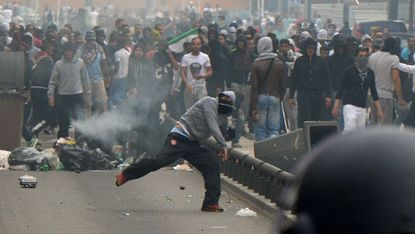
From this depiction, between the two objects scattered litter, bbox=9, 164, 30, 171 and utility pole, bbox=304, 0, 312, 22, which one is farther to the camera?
utility pole, bbox=304, 0, 312, 22

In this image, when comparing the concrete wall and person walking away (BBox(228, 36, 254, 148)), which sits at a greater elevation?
person walking away (BBox(228, 36, 254, 148))

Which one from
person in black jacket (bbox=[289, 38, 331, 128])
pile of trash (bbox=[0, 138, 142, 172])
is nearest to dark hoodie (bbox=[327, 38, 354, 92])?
person in black jacket (bbox=[289, 38, 331, 128])

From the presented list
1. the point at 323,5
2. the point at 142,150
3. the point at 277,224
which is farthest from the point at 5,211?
the point at 323,5

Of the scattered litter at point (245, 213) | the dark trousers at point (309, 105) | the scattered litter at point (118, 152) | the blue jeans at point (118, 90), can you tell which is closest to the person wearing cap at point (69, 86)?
the blue jeans at point (118, 90)

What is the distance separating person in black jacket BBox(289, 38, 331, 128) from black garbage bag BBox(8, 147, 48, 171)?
424 centimetres

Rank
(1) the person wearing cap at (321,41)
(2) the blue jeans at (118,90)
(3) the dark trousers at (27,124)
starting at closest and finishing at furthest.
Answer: (3) the dark trousers at (27,124) → (2) the blue jeans at (118,90) → (1) the person wearing cap at (321,41)

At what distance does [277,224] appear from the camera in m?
2.03

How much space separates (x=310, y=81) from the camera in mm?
19219

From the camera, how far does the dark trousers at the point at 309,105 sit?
1934 centimetres

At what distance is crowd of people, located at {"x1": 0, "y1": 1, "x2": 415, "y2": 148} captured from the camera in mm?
17484

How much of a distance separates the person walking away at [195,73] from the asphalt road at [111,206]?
354 cm

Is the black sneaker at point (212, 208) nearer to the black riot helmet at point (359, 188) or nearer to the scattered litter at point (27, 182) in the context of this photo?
the scattered litter at point (27, 182)

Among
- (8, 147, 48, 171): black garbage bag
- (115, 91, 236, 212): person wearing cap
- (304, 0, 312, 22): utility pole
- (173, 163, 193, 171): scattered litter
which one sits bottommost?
(304, 0, 312, 22): utility pole

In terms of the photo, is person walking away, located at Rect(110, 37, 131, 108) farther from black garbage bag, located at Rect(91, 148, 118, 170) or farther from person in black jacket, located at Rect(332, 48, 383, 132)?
person in black jacket, located at Rect(332, 48, 383, 132)
